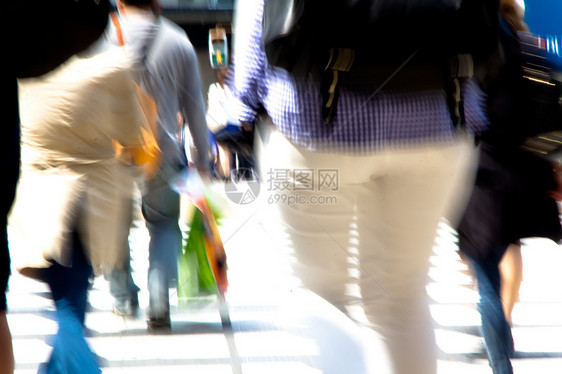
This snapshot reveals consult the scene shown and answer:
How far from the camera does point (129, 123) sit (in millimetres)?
2514

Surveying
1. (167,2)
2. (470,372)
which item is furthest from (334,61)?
(167,2)


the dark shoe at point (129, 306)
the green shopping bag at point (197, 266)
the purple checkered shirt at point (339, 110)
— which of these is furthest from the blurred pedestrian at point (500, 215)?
the dark shoe at point (129, 306)

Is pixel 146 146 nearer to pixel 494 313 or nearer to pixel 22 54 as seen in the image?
pixel 22 54

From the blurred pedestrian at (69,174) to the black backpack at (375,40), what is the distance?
92cm

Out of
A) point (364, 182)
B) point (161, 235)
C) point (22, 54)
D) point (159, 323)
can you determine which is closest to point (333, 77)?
point (364, 182)

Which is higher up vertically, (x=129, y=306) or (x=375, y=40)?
(x=375, y=40)

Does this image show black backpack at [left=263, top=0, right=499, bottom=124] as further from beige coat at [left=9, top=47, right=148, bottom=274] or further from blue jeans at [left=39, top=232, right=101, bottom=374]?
blue jeans at [left=39, top=232, right=101, bottom=374]

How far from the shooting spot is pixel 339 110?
165 cm

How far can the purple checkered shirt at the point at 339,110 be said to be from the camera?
165 cm

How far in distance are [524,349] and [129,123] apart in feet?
7.06

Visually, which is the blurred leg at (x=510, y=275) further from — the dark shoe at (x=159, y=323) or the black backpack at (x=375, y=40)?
the dark shoe at (x=159, y=323)

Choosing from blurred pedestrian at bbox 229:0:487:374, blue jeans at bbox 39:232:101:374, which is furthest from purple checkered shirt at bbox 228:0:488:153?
blue jeans at bbox 39:232:101:374

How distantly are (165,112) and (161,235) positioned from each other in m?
0.66

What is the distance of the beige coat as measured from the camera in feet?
7.63
